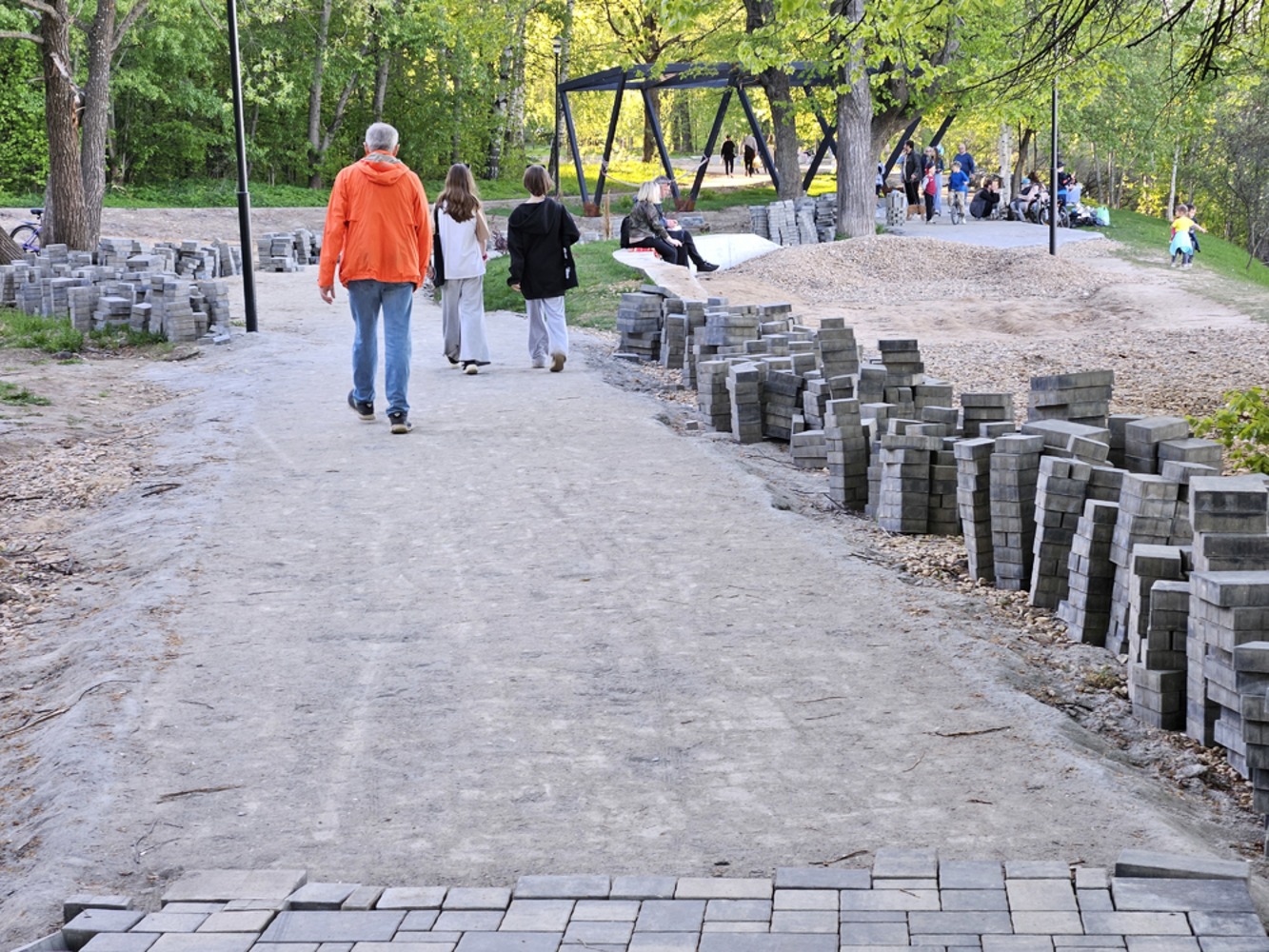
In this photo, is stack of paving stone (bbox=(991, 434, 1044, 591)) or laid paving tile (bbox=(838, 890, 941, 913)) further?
stack of paving stone (bbox=(991, 434, 1044, 591))

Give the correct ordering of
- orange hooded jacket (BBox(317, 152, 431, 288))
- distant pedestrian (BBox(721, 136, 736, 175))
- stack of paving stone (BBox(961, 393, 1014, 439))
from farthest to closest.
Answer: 1. distant pedestrian (BBox(721, 136, 736, 175))
2. orange hooded jacket (BBox(317, 152, 431, 288))
3. stack of paving stone (BBox(961, 393, 1014, 439))

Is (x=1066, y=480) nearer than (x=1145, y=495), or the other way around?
(x=1145, y=495)

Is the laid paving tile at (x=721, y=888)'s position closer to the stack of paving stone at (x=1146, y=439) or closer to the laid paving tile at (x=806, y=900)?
the laid paving tile at (x=806, y=900)

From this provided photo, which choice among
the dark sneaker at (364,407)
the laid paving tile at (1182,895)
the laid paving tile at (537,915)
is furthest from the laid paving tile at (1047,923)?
the dark sneaker at (364,407)

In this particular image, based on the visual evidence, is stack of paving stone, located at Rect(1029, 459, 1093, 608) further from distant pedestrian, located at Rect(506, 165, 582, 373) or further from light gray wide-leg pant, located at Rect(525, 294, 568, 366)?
light gray wide-leg pant, located at Rect(525, 294, 568, 366)

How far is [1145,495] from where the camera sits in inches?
207

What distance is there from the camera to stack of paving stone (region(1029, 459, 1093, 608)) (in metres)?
5.82

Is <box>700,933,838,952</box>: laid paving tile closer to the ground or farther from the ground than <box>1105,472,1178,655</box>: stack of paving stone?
closer to the ground

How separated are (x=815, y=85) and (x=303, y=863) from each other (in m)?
27.7

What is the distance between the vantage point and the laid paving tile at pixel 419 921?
11.3ft

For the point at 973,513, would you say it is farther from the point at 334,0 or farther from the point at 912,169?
the point at 334,0

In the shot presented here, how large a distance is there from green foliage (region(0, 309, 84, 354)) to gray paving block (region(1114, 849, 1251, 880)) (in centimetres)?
1394

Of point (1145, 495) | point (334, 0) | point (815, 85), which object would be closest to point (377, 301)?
point (1145, 495)

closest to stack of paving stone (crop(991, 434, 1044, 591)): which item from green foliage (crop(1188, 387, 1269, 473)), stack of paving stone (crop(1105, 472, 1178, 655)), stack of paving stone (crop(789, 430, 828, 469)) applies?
stack of paving stone (crop(1105, 472, 1178, 655))
